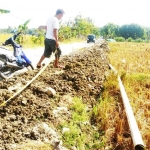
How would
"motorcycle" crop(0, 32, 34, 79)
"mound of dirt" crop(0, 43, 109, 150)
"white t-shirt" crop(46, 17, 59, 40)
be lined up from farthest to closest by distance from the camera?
1. "white t-shirt" crop(46, 17, 59, 40)
2. "motorcycle" crop(0, 32, 34, 79)
3. "mound of dirt" crop(0, 43, 109, 150)

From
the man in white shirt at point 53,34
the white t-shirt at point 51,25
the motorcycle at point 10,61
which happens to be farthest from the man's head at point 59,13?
the motorcycle at point 10,61

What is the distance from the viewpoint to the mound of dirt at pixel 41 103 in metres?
3.35

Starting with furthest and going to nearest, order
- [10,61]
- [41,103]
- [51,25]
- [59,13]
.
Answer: [51,25], [59,13], [10,61], [41,103]

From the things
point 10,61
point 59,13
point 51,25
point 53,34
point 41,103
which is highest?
point 59,13

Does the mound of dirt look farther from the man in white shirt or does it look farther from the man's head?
the man's head

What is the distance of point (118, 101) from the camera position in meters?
5.38

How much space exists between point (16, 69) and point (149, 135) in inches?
150

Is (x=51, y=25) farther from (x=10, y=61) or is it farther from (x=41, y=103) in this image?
(x=41, y=103)

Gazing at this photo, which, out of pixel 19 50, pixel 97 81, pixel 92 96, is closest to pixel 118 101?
pixel 92 96

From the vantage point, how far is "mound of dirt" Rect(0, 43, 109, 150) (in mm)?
3348

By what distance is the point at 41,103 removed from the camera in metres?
4.16

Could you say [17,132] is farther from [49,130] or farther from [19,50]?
[19,50]

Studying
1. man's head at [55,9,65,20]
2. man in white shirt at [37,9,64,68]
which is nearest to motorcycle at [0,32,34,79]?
man in white shirt at [37,9,64,68]

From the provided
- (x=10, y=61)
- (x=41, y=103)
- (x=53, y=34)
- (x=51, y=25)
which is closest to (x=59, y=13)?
(x=51, y=25)
